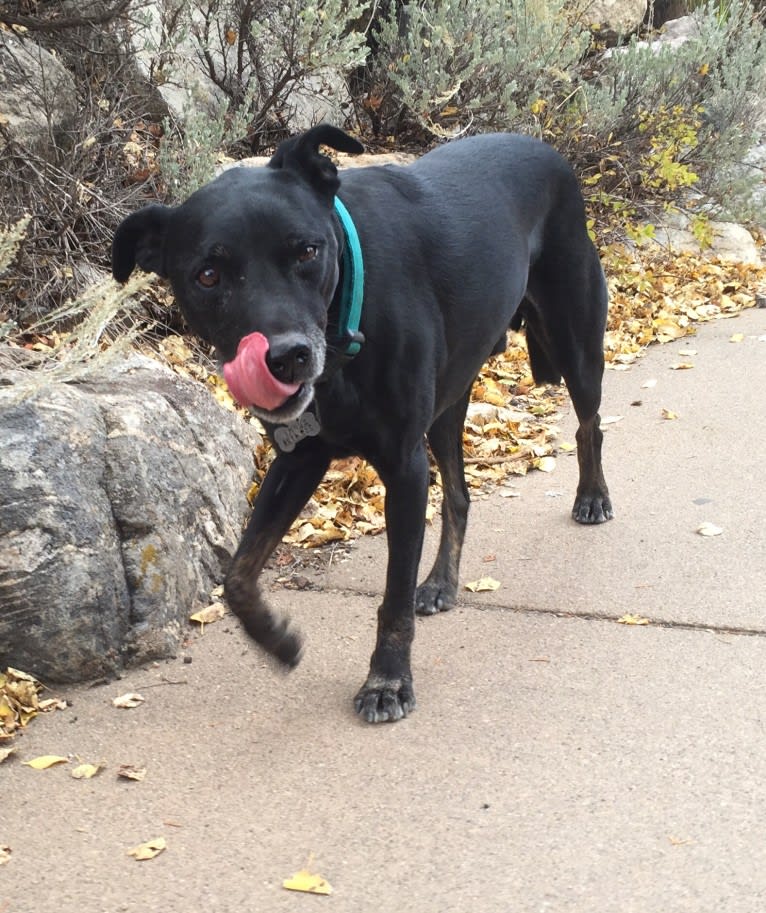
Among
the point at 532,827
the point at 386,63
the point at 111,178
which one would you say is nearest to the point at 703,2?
the point at 386,63

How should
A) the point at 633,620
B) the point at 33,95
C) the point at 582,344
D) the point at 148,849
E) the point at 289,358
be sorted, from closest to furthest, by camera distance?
the point at 148,849, the point at 289,358, the point at 633,620, the point at 582,344, the point at 33,95

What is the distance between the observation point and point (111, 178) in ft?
Result: 19.9

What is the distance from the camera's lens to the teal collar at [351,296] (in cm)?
307

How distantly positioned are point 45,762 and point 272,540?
893 millimetres

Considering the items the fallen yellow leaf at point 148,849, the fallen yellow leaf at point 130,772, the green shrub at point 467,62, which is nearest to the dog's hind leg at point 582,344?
the fallen yellow leaf at point 130,772

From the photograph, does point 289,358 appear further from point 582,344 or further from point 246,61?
point 246,61

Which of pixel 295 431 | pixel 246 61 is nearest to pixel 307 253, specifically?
pixel 295 431

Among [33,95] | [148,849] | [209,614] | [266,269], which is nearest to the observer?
[148,849]

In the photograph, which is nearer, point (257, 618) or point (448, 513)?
point (257, 618)

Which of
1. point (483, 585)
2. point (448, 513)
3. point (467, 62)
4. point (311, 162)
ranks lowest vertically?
point (483, 585)

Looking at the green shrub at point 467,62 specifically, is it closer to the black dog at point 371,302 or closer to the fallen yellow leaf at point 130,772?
the black dog at point 371,302

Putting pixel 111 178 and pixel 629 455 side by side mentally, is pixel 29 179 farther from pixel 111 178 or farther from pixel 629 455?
pixel 629 455

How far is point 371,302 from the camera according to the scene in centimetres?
320

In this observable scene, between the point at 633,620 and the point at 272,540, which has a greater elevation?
the point at 272,540
